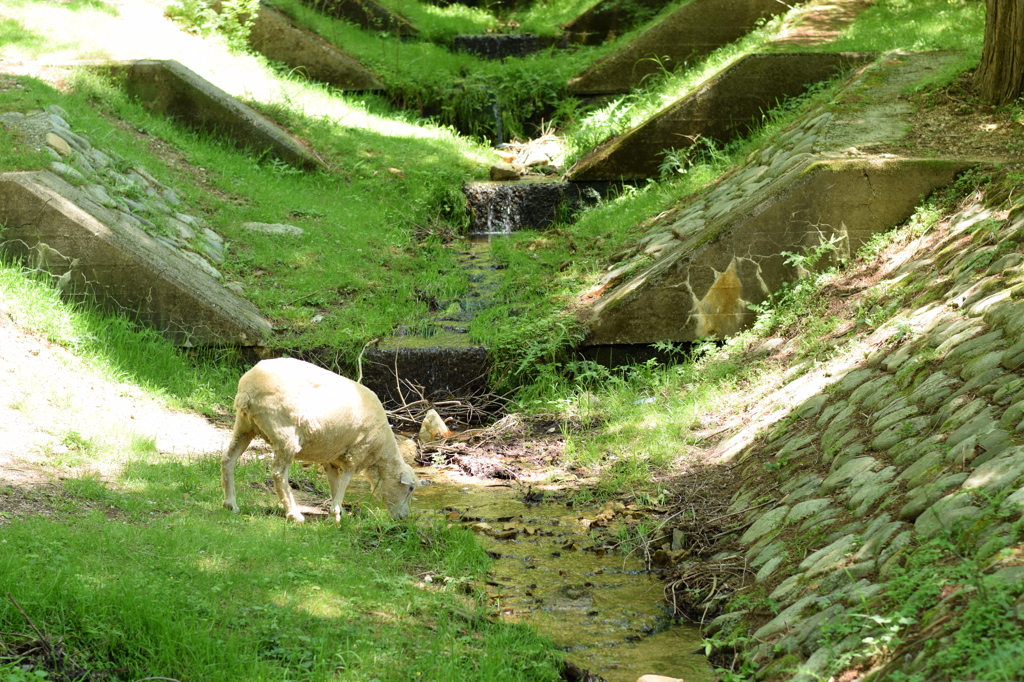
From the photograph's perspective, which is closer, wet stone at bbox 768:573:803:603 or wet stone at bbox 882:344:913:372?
wet stone at bbox 768:573:803:603

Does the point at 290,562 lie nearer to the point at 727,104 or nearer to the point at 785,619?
the point at 785,619

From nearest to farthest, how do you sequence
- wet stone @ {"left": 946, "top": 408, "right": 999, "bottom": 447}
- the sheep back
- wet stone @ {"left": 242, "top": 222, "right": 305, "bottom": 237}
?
1. wet stone @ {"left": 946, "top": 408, "right": 999, "bottom": 447}
2. the sheep back
3. wet stone @ {"left": 242, "top": 222, "right": 305, "bottom": 237}

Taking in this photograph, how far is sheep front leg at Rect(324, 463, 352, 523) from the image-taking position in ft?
19.7

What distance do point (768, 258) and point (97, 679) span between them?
7226 mm

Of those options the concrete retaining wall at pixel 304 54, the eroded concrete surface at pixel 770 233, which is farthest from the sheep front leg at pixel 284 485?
the concrete retaining wall at pixel 304 54

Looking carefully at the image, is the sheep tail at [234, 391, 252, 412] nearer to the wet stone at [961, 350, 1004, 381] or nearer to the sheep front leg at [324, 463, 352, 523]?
the sheep front leg at [324, 463, 352, 523]

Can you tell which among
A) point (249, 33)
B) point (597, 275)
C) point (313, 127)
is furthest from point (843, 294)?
point (249, 33)

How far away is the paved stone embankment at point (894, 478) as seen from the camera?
384 cm

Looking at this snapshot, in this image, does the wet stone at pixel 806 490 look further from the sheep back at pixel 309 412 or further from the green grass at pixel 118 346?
the green grass at pixel 118 346

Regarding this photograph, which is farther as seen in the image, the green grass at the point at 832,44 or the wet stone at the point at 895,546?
the green grass at the point at 832,44

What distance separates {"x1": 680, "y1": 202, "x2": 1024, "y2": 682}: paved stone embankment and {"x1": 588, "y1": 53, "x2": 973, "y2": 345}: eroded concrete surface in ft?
4.63

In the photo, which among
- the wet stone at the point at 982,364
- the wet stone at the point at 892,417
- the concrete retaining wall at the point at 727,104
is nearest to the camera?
the wet stone at the point at 982,364

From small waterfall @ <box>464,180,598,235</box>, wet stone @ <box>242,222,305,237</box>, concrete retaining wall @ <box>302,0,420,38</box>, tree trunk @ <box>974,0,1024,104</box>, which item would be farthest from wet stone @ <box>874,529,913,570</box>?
concrete retaining wall @ <box>302,0,420,38</box>

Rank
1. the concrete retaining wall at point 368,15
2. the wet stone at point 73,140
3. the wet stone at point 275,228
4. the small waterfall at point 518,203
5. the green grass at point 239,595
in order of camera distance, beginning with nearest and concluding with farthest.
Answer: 1. the green grass at point 239,595
2. the wet stone at point 73,140
3. the wet stone at point 275,228
4. the small waterfall at point 518,203
5. the concrete retaining wall at point 368,15
